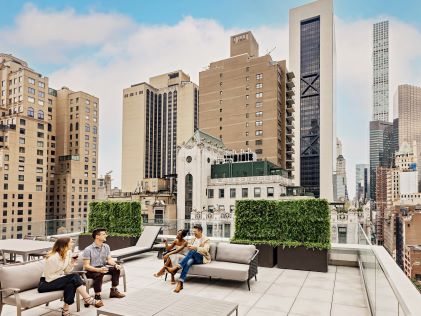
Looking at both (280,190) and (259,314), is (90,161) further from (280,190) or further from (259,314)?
(259,314)

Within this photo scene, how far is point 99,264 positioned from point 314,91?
131m

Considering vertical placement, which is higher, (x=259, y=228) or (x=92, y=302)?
(x=259, y=228)

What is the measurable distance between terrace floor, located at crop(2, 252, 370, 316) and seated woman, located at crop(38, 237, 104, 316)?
2.02 feet

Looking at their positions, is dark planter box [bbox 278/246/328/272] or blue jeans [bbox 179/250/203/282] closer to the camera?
blue jeans [bbox 179/250/203/282]

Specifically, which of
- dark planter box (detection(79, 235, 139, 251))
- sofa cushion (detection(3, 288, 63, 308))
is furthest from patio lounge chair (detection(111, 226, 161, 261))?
sofa cushion (detection(3, 288, 63, 308))

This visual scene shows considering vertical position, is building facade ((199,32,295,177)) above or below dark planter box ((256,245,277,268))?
above

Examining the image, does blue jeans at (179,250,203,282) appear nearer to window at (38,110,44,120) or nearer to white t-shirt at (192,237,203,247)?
white t-shirt at (192,237,203,247)

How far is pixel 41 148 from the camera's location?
76750 mm

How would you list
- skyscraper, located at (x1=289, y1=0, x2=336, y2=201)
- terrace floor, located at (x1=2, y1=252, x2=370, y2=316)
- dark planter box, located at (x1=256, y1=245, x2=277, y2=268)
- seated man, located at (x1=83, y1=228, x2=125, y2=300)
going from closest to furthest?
terrace floor, located at (x1=2, y1=252, x2=370, y2=316) → seated man, located at (x1=83, y1=228, x2=125, y2=300) → dark planter box, located at (x1=256, y1=245, x2=277, y2=268) → skyscraper, located at (x1=289, y1=0, x2=336, y2=201)

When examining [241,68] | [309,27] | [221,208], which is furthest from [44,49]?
[309,27]

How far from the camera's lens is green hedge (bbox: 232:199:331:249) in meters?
9.54

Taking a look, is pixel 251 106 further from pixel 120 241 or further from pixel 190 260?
pixel 190 260

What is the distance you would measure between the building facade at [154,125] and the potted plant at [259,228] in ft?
403

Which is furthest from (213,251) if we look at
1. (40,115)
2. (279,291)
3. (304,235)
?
(40,115)
